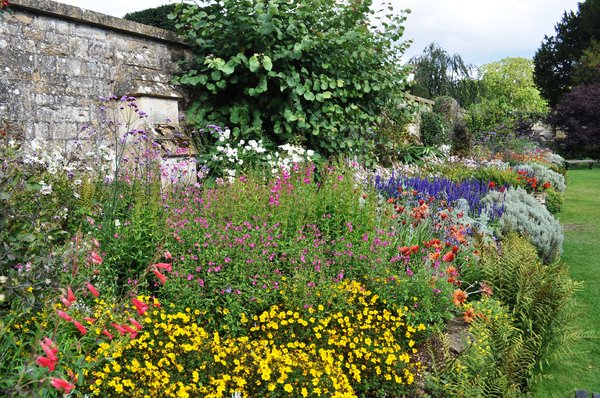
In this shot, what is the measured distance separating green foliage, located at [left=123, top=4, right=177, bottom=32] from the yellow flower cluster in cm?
763

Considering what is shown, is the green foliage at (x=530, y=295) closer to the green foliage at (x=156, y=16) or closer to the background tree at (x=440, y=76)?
the green foliage at (x=156, y=16)

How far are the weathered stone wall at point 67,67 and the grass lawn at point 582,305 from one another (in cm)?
458

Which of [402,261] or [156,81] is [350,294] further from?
[156,81]

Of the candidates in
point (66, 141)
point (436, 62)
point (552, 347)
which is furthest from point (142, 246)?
point (436, 62)

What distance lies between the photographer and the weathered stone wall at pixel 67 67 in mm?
4852

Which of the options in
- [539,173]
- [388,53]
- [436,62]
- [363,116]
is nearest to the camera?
[363,116]

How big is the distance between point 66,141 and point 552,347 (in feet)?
15.1

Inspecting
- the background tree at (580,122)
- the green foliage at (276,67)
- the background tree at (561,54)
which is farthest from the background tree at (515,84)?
the green foliage at (276,67)

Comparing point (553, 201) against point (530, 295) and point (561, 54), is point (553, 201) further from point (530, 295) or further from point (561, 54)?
point (561, 54)

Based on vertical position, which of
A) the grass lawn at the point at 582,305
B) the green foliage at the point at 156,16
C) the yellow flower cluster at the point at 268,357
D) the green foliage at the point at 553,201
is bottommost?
the grass lawn at the point at 582,305

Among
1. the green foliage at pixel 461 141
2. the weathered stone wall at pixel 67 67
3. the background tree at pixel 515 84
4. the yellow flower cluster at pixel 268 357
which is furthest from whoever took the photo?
the background tree at pixel 515 84

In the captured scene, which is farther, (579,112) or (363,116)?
(579,112)

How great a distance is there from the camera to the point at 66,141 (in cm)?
527

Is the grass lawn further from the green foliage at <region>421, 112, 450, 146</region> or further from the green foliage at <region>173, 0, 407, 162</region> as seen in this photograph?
the green foliage at <region>421, 112, 450, 146</region>
